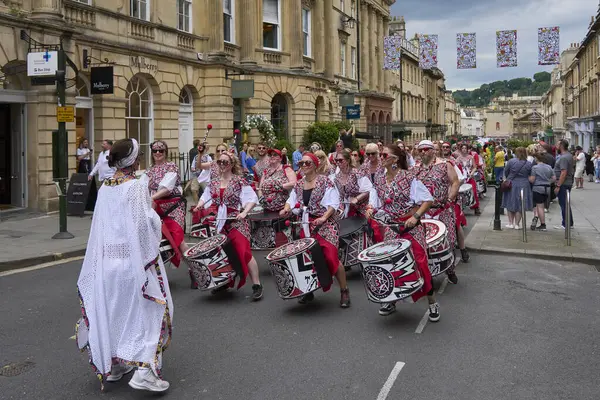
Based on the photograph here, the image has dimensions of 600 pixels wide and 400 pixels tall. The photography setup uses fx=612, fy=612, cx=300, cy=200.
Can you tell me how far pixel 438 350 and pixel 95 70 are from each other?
14.4 m

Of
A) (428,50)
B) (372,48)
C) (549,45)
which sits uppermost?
(372,48)

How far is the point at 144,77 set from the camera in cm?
2081

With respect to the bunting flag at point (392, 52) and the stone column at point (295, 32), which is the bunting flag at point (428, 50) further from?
the bunting flag at point (392, 52)

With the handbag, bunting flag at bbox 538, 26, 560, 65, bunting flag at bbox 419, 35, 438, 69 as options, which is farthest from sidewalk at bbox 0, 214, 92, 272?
bunting flag at bbox 419, 35, 438, 69

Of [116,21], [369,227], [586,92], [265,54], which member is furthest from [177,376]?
[586,92]

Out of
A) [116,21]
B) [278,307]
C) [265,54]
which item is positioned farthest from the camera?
[265,54]

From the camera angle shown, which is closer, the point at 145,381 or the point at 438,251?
the point at 145,381

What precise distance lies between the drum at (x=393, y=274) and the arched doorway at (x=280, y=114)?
900 inches

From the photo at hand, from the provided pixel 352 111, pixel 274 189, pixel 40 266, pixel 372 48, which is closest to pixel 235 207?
pixel 274 189

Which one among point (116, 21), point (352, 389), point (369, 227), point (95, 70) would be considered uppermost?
point (116, 21)

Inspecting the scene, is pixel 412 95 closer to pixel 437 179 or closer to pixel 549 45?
pixel 549 45

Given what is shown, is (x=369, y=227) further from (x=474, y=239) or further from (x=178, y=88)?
(x=178, y=88)

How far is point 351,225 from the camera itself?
8.69m

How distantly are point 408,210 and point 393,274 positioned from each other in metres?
0.85
